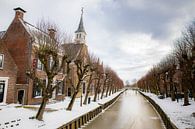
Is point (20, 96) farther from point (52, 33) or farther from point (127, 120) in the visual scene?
point (127, 120)

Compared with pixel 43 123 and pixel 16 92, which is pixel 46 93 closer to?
pixel 43 123

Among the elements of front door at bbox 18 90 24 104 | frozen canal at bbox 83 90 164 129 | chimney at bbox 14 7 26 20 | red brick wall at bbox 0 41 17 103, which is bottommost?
frozen canal at bbox 83 90 164 129

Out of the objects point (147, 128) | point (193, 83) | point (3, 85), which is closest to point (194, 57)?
point (193, 83)

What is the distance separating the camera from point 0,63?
983 inches

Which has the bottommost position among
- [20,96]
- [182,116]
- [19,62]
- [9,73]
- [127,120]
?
[127,120]

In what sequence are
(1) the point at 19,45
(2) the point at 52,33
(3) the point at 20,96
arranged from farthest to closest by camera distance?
(1) the point at 19,45
(3) the point at 20,96
(2) the point at 52,33

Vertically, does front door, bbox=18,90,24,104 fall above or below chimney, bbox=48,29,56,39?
below

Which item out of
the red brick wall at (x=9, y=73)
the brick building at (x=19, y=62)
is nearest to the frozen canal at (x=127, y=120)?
the brick building at (x=19, y=62)

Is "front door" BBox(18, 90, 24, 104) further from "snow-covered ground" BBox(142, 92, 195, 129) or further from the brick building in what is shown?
"snow-covered ground" BBox(142, 92, 195, 129)

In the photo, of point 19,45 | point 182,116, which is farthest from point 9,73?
point 182,116

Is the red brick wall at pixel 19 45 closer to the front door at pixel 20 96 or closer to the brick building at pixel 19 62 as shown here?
the brick building at pixel 19 62

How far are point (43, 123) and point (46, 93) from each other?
223 centimetres

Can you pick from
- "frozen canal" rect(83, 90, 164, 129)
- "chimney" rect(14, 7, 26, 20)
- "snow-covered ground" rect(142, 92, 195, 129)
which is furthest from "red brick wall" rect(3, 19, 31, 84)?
"snow-covered ground" rect(142, 92, 195, 129)

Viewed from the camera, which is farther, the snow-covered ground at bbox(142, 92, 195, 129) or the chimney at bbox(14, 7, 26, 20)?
the chimney at bbox(14, 7, 26, 20)
